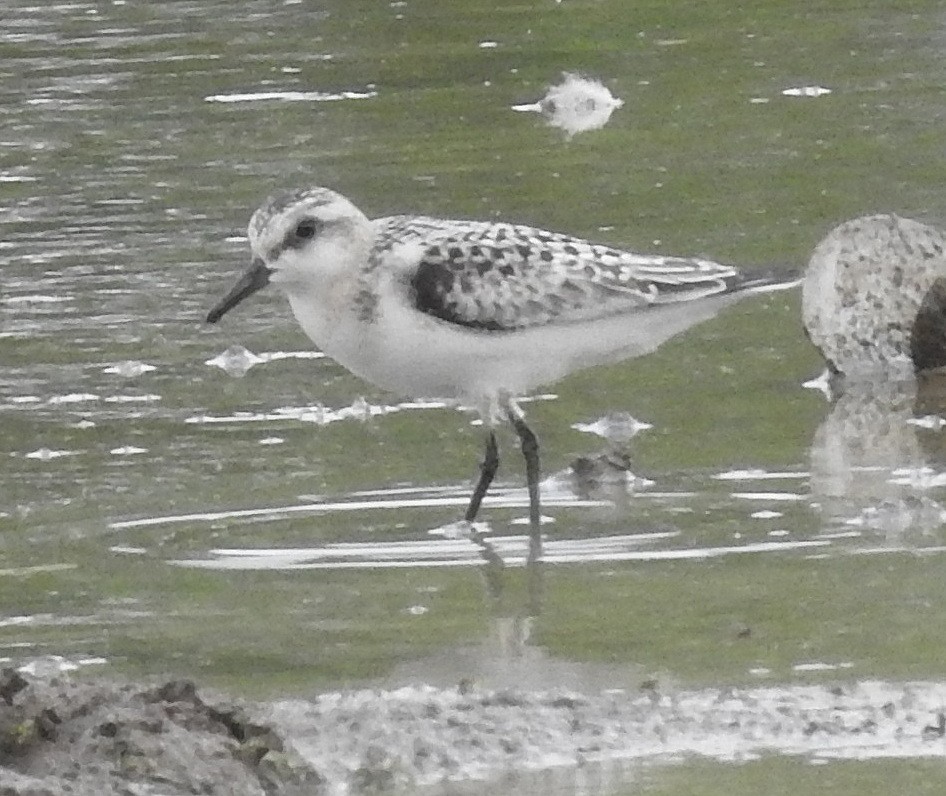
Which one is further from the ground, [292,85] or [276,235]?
[276,235]

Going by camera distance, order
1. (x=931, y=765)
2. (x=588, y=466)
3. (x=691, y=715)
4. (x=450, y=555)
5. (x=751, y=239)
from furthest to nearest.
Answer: (x=751, y=239) < (x=588, y=466) < (x=450, y=555) < (x=691, y=715) < (x=931, y=765)

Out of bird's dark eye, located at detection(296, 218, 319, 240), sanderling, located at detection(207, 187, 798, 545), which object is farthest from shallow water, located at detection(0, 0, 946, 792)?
bird's dark eye, located at detection(296, 218, 319, 240)

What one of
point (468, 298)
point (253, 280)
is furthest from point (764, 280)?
point (253, 280)

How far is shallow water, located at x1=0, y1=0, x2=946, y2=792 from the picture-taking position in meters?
6.88

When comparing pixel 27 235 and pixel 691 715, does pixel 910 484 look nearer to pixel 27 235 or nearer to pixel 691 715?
pixel 691 715

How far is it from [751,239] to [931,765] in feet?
18.7

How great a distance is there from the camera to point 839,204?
11711 mm

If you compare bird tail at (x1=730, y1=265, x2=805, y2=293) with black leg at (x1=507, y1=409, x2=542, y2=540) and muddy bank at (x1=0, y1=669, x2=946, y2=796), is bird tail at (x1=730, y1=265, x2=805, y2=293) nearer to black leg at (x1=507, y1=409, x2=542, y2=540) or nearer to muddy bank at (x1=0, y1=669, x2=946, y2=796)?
black leg at (x1=507, y1=409, x2=542, y2=540)

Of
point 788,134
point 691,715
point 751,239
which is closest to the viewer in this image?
point 691,715

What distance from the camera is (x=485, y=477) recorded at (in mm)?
8016

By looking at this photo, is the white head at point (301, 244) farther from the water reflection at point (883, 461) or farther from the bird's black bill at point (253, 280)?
the water reflection at point (883, 461)

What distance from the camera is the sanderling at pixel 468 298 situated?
799 centimetres

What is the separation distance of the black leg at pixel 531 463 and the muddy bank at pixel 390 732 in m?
1.79

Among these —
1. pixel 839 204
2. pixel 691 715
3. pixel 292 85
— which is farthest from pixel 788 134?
pixel 691 715
